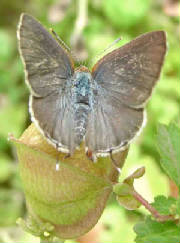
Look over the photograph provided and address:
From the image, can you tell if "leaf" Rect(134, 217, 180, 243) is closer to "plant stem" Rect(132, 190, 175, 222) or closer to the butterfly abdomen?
"plant stem" Rect(132, 190, 175, 222)

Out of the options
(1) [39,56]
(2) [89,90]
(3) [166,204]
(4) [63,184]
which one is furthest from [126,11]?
(4) [63,184]

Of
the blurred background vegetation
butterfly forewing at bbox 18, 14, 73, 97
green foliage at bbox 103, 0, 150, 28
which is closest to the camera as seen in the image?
butterfly forewing at bbox 18, 14, 73, 97

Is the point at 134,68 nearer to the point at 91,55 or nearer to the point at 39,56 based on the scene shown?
the point at 39,56

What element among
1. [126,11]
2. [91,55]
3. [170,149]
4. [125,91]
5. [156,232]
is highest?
[125,91]

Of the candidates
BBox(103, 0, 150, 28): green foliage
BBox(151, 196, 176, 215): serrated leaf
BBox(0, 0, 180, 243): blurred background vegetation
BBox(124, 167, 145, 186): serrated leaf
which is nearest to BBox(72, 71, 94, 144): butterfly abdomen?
BBox(124, 167, 145, 186): serrated leaf

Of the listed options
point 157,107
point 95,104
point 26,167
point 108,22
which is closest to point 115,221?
point 157,107

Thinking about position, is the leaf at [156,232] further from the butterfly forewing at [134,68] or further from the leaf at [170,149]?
the butterfly forewing at [134,68]

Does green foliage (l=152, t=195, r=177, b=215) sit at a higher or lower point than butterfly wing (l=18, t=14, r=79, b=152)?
lower
